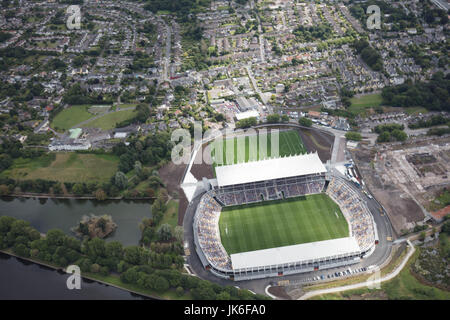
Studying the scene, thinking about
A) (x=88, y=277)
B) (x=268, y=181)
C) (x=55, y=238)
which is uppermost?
(x=268, y=181)

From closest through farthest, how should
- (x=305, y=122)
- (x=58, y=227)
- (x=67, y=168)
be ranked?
(x=58, y=227) < (x=67, y=168) < (x=305, y=122)

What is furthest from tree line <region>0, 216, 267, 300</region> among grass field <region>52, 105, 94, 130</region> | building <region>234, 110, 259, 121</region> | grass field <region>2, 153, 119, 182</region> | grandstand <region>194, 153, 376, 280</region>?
building <region>234, 110, 259, 121</region>

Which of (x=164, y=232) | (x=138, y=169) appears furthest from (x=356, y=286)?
(x=138, y=169)

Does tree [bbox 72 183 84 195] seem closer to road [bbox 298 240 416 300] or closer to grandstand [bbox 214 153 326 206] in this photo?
grandstand [bbox 214 153 326 206]

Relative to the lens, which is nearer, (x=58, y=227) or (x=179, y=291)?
(x=179, y=291)

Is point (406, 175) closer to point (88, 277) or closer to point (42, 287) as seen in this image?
point (88, 277)

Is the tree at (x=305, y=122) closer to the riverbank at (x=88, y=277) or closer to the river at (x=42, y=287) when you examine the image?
the riverbank at (x=88, y=277)
